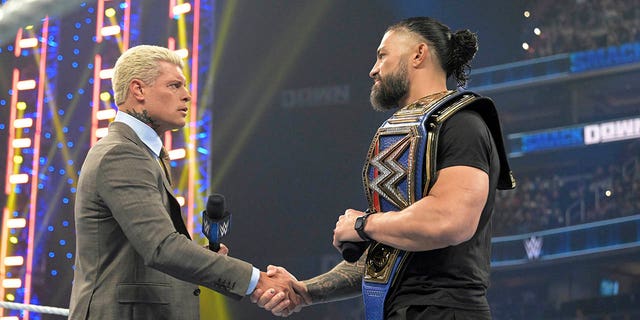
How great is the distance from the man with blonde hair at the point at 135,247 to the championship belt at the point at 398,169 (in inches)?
19.9

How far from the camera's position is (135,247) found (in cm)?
210

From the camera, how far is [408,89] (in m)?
2.09

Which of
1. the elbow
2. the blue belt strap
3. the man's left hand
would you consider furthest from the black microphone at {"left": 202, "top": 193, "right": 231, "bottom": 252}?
the elbow

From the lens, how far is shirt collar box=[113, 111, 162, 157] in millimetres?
2281

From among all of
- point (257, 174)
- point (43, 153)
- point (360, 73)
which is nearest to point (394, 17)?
point (360, 73)

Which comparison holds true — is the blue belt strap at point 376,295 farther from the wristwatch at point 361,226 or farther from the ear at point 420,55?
the ear at point 420,55

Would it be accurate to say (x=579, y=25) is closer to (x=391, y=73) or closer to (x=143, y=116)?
(x=391, y=73)

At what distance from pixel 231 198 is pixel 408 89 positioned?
19.5ft

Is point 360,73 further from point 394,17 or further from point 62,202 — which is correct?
point 62,202

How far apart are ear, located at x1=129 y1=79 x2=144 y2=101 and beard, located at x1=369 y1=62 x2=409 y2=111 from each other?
0.74 meters

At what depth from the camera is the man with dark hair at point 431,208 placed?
1.76 metres

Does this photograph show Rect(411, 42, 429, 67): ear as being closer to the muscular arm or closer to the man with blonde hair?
the muscular arm

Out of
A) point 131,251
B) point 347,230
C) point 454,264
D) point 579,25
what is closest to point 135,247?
point 131,251

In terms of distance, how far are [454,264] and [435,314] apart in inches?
5.3
